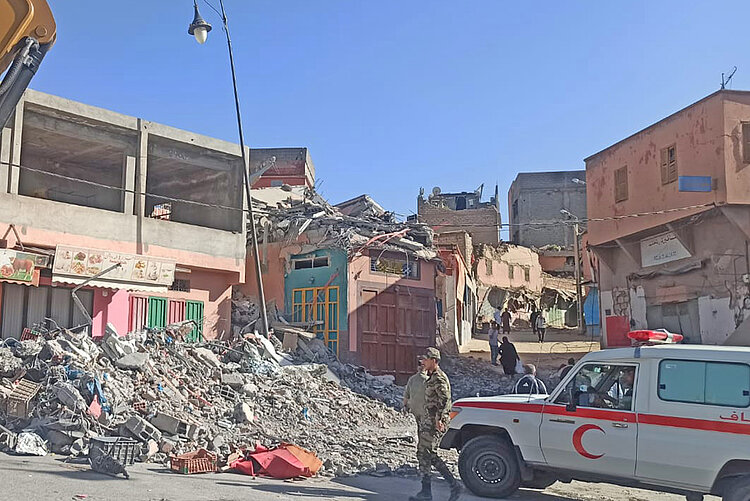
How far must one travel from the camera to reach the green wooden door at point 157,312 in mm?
21016

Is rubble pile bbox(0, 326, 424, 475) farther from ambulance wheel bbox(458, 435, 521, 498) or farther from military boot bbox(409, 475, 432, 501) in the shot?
military boot bbox(409, 475, 432, 501)

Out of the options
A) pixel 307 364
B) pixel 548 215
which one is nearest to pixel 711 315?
pixel 307 364

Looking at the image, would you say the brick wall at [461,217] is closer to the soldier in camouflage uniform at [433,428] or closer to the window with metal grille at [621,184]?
the window with metal grille at [621,184]

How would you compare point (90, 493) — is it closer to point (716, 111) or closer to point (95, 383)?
point (95, 383)

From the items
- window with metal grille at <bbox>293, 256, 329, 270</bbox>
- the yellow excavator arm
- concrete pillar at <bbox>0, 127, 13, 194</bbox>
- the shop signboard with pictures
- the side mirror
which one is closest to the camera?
the yellow excavator arm

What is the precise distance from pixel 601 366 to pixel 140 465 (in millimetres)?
6513

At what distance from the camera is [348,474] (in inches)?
424

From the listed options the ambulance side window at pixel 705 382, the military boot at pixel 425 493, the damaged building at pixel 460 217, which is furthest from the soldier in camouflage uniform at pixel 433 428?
the damaged building at pixel 460 217

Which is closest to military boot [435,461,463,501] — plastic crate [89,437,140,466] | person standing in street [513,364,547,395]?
person standing in street [513,364,547,395]

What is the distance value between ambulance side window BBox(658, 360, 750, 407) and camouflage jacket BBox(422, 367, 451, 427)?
2573mm

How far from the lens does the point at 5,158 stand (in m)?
18.3

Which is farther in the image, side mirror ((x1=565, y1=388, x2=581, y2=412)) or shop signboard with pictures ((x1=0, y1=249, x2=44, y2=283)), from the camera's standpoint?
shop signboard with pictures ((x1=0, y1=249, x2=44, y2=283))

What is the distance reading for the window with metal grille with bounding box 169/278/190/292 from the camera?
21.8 metres

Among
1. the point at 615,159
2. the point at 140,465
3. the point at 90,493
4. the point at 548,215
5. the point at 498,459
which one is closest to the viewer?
the point at 90,493
